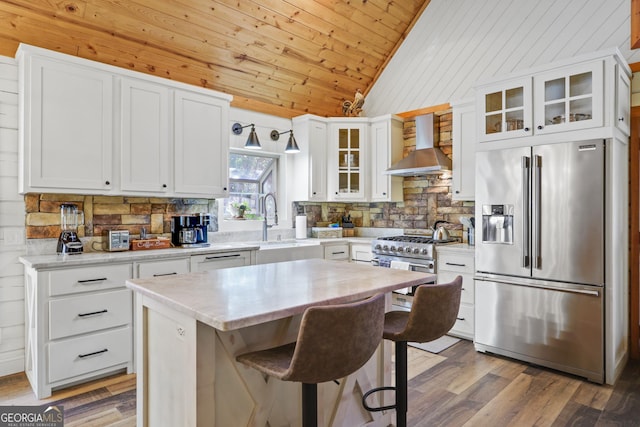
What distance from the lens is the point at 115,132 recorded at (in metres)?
3.20

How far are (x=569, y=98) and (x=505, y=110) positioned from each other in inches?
19.2

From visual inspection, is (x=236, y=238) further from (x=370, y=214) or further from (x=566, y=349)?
(x=566, y=349)

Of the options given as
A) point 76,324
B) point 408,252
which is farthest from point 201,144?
point 408,252

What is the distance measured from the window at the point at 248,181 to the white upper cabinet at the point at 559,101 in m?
2.52

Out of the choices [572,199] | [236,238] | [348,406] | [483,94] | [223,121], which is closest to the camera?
[348,406]

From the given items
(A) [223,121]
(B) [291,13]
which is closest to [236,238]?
(A) [223,121]

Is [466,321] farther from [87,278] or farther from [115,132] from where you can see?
[115,132]

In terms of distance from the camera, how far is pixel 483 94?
359 cm

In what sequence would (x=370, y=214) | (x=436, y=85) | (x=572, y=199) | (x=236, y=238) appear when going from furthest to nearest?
(x=370, y=214), (x=436, y=85), (x=236, y=238), (x=572, y=199)

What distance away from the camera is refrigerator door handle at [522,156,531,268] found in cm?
323

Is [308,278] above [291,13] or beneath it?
beneath

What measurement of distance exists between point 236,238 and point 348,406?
269 centimetres

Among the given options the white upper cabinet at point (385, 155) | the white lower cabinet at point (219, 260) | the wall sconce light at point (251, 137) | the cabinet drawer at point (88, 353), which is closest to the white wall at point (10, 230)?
the cabinet drawer at point (88, 353)

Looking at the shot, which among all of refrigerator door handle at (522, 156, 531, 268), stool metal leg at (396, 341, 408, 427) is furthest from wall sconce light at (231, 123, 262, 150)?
stool metal leg at (396, 341, 408, 427)
